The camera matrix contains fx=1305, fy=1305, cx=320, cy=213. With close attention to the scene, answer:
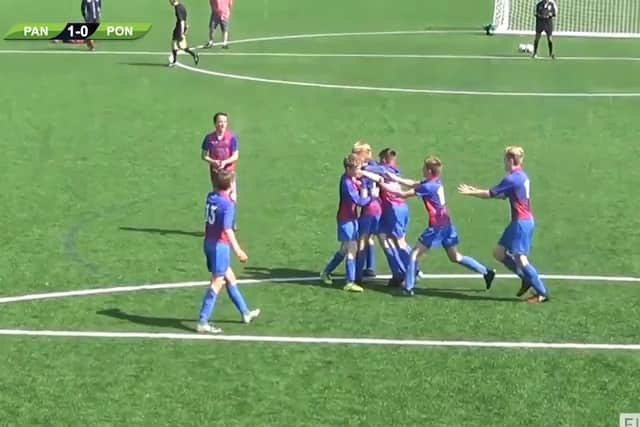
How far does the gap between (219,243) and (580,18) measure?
36.5m

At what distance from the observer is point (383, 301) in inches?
676

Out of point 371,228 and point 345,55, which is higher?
point 345,55

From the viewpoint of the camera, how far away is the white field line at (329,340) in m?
15.3

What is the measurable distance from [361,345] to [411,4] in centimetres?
4119

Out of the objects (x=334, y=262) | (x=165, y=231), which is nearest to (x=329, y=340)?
(x=334, y=262)

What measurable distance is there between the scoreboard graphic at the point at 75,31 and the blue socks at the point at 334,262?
25396mm

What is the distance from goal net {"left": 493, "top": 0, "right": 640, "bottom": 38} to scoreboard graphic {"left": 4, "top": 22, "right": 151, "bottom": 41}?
12724 millimetres

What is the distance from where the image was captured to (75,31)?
139ft

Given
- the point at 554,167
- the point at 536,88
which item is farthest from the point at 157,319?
the point at 536,88

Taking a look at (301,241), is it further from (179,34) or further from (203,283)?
(179,34)

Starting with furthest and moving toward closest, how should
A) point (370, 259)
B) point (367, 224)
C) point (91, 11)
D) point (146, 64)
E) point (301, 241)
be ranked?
point (91, 11), point (146, 64), point (301, 241), point (370, 259), point (367, 224)

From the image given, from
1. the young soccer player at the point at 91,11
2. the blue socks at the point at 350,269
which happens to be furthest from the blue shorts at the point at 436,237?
the young soccer player at the point at 91,11

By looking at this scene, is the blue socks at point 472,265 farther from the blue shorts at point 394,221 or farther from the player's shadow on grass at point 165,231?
the player's shadow on grass at point 165,231

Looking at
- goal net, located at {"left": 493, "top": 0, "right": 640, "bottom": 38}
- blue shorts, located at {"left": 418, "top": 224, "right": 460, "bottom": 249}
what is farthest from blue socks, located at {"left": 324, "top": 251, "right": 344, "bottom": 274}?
goal net, located at {"left": 493, "top": 0, "right": 640, "bottom": 38}
